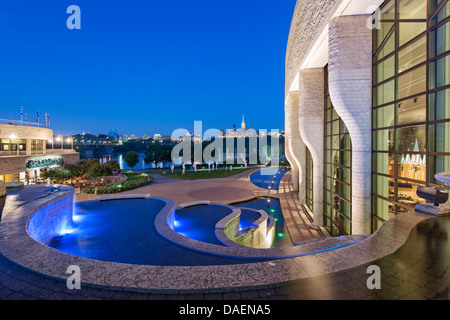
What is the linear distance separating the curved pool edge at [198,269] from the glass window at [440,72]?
16.0 feet

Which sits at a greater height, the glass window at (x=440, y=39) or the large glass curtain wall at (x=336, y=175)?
the glass window at (x=440, y=39)

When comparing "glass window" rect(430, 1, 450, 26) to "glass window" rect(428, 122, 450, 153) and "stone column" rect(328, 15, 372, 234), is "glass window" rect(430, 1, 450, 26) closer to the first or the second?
"stone column" rect(328, 15, 372, 234)

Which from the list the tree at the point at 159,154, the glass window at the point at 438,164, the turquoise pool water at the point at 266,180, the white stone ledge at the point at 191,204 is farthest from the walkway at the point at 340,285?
the tree at the point at 159,154

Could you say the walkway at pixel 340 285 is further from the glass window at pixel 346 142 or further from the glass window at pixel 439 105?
the glass window at pixel 346 142

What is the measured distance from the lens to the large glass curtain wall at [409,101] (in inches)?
265

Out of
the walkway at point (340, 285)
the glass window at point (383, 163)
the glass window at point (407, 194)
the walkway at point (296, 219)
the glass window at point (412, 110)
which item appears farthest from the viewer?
the walkway at point (296, 219)

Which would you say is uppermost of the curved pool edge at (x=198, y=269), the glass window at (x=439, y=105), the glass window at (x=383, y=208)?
the glass window at (x=439, y=105)

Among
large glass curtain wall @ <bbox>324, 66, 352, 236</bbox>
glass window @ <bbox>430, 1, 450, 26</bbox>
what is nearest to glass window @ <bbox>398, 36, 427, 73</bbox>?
glass window @ <bbox>430, 1, 450, 26</bbox>

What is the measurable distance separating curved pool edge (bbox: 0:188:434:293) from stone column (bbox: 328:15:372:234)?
179 inches

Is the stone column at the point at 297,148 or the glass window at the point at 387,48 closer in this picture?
the glass window at the point at 387,48

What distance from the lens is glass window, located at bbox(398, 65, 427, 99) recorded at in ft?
24.1

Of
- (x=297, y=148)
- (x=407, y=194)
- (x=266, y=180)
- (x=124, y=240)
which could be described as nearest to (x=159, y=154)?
(x=266, y=180)
